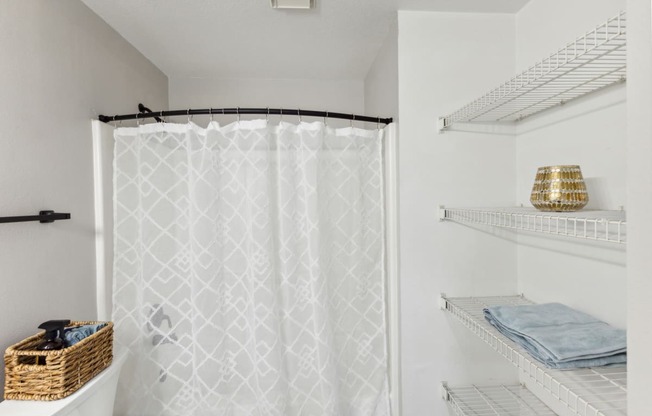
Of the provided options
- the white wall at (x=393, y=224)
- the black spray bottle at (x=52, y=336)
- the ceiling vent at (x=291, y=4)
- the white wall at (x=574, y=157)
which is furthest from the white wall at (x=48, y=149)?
the white wall at (x=574, y=157)

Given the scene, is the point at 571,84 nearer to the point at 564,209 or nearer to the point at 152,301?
the point at 564,209

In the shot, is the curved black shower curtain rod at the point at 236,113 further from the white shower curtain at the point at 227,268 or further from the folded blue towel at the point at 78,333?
the folded blue towel at the point at 78,333

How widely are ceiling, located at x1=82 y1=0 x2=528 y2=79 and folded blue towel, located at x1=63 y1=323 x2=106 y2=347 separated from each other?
1.33 m

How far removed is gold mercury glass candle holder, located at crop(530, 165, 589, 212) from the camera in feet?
3.29

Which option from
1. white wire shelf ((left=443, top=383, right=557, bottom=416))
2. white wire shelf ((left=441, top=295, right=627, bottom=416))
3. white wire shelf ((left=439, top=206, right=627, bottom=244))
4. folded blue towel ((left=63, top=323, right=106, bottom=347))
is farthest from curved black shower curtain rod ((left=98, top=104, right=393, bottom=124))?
white wire shelf ((left=443, top=383, right=557, bottom=416))

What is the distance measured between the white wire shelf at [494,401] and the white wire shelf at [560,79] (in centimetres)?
116

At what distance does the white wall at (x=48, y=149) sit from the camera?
1125 millimetres

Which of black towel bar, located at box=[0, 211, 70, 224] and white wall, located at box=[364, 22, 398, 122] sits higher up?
white wall, located at box=[364, 22, 398, 122]

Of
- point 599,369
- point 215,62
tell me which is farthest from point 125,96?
point 599,369

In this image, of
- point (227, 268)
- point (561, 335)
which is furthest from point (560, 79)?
point (227, 268)

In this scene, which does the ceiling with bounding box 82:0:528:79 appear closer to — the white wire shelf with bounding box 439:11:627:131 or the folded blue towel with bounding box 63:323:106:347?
the white wire shelf with bounding box 439:11:627:131

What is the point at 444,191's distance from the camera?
1.56 metres

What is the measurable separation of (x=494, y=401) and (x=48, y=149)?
2063mm

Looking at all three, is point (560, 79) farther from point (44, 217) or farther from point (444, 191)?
point (44, 217)
